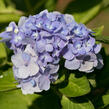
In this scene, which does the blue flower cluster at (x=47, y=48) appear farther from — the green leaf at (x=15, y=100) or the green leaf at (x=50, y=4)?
the green leaf at (x=50, y=4)

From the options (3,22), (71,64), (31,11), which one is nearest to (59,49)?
(71,64)

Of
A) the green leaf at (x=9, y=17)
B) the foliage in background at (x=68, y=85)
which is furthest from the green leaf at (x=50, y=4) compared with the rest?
the green leaf at (x=9, y=17)

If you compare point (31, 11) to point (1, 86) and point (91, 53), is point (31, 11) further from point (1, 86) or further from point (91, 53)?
point (91, 53)

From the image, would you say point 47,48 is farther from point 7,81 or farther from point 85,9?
point 85,9

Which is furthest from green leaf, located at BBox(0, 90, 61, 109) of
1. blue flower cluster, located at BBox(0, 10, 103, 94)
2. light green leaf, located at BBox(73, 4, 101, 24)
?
light green leaf, located at BBox(73, 4, 101, 24)

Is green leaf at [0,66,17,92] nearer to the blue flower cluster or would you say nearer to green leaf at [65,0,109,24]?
→ the blue flower cluster
